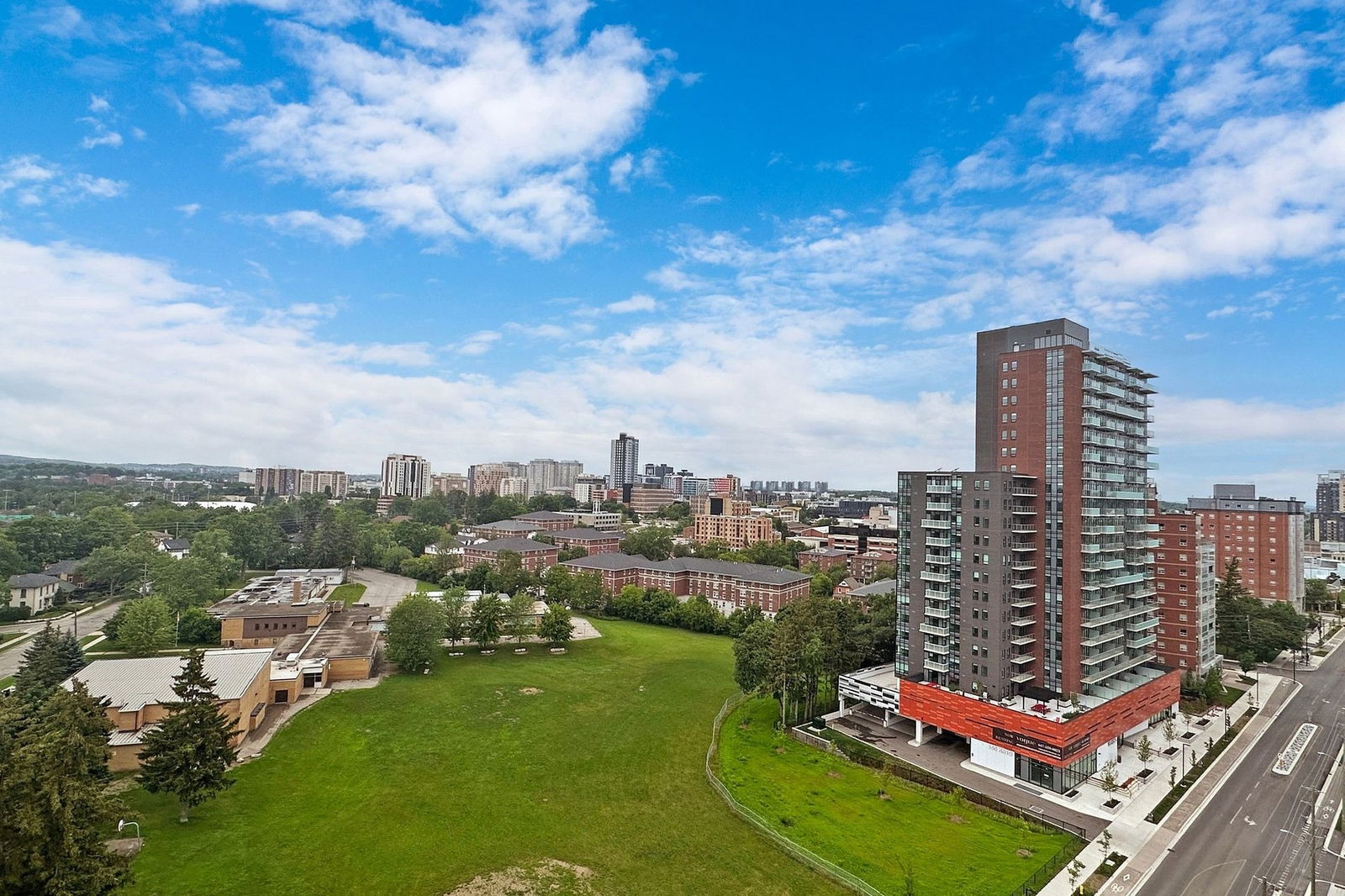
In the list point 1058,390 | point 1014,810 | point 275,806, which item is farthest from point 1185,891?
point 275,806

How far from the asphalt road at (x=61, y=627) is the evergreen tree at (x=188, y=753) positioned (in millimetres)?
35075

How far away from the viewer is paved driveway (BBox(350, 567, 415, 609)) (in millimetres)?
94500

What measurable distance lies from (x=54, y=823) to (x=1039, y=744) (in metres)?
47.1

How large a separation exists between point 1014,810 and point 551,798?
1038 inches

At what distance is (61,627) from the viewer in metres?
72.9

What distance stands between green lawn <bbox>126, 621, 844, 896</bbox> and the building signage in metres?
18.3

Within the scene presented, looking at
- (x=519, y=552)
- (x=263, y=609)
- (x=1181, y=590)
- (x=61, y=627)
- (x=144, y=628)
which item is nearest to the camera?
(x=1181, y=590)

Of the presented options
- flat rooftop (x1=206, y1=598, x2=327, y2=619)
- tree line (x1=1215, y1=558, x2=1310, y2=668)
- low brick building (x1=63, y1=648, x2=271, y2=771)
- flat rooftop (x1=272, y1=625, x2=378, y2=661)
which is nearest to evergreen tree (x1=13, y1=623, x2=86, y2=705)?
low brick building (x1=63, y1=648, x2=271, y2=771)

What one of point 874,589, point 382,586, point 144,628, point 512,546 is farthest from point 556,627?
point 382,586

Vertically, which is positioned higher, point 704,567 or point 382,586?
point 704,567

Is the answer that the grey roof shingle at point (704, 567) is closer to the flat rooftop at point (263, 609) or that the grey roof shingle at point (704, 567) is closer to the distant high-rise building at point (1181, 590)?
the flat rooftop at point (263, 609)

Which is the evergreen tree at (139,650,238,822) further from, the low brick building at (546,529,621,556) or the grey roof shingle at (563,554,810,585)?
the low brick building at (546,529,621,556)

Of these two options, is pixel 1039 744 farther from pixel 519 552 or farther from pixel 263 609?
pixel 519 552

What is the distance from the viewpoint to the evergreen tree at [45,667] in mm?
42938
